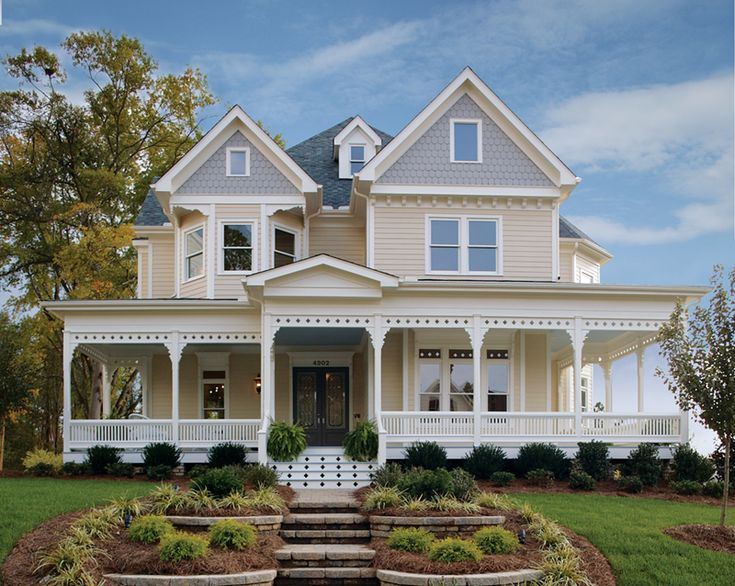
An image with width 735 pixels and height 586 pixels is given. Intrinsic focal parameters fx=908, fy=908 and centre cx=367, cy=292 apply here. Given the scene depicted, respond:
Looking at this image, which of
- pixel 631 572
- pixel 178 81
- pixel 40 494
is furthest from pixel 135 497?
pixel 178 81

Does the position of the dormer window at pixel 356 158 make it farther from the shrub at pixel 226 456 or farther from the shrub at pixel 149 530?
the shrub at pixel 149 530

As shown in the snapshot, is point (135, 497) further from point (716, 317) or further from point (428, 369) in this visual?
point (716, 317)

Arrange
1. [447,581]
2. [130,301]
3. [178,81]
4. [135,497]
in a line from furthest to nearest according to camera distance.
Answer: [178,81] → [130,301] → [135,497] → [447,581]

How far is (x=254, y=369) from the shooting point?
992 inches

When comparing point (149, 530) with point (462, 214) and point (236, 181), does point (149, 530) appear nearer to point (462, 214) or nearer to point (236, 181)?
point (236, 181)

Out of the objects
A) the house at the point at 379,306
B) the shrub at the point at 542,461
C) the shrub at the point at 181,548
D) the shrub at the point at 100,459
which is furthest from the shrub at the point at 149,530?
Result: the shrub at the point at 542,461

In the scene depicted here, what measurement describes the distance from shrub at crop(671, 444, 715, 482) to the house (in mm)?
1174

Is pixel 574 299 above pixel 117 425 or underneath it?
above

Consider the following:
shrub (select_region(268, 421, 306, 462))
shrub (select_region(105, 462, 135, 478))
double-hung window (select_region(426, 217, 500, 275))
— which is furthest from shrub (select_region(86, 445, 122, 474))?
double-hung window (select_region(426, 217, 500, 275))

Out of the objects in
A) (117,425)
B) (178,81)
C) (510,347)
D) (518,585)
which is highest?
(178,81)

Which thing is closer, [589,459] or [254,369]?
[589,459]

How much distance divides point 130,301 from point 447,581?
12410 mm

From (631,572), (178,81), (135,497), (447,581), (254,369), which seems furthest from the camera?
(178,81)

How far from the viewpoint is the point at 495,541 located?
13211 millimetres
